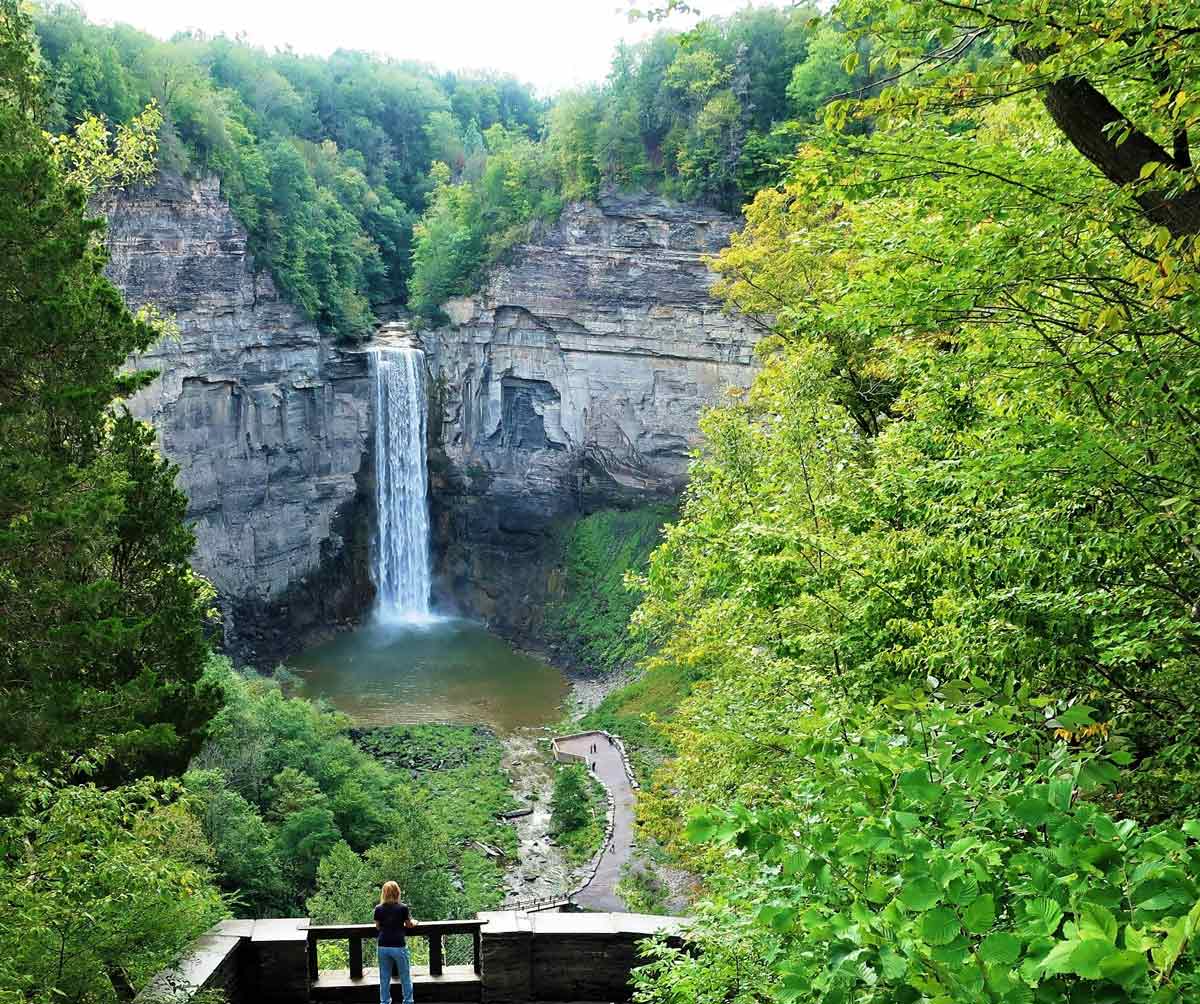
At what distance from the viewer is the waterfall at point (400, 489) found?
3997cm

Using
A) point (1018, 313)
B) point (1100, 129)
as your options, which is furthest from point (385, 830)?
point (1100, 129)

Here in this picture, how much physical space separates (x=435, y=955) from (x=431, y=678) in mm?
25975

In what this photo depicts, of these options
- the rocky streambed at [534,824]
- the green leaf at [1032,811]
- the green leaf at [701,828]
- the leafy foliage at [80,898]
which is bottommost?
the rocky streambed at [534,824]

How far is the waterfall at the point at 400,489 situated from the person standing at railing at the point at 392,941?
3262 cm

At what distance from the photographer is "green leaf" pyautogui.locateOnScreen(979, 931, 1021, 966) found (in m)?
2.38

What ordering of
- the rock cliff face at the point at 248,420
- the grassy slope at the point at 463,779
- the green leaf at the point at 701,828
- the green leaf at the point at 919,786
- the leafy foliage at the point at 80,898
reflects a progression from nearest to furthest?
1. the green leaf at the point at 919,786
2. the green leaf at the point at 701,828
3. the leafy foliage at the point at 80,898
4. the grassy slope at the point at 463,779
5. the rock cliff face at the point at 248,420

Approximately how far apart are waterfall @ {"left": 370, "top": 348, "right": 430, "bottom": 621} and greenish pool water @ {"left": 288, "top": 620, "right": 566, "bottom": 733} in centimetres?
138

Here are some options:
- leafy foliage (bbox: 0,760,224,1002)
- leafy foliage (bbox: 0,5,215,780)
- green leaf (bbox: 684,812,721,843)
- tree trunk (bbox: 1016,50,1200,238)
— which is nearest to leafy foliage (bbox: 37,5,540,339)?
leafy foliage (bbox: 0,5,215,780)

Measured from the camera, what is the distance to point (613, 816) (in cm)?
2330

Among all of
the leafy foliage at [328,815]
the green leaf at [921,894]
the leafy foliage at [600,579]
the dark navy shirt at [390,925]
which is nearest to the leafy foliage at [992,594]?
the green leaf at [921,894]

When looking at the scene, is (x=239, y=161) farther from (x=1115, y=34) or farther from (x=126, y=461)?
(x=1115, y=34)

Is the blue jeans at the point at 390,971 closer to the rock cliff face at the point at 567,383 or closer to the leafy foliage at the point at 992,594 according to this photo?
the leafy foliage at the point at 992,594

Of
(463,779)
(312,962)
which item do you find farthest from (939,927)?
(463,779)

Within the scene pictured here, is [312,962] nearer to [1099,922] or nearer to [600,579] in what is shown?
[1099,922]
